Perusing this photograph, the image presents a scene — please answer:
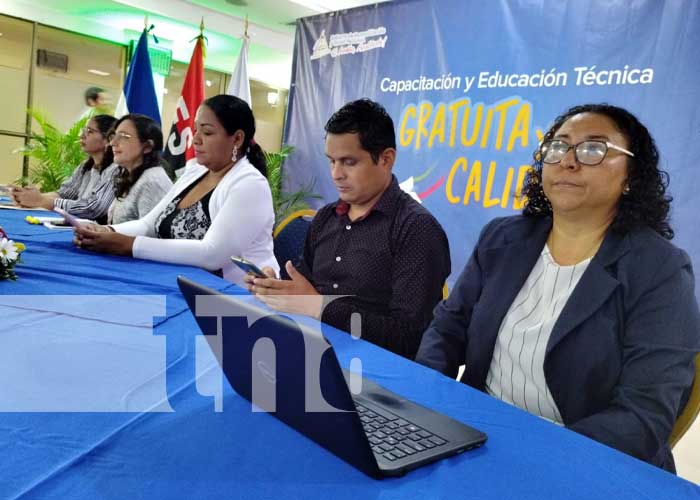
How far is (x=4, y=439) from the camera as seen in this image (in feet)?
2.15

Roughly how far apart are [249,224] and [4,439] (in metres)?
1.44

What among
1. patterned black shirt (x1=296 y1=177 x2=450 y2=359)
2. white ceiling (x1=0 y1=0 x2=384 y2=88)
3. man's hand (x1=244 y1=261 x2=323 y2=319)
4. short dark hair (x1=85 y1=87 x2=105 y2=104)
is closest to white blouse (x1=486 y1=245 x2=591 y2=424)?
patterned black shirt (x1=296 y1=177 x2=450 y2=359)

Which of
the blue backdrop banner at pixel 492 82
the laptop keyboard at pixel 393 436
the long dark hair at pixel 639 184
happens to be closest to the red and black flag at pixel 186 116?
the blue backdrop banner at pixel 492 82

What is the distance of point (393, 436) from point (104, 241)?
59.7 inches

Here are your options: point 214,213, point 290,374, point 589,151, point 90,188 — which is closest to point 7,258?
point 214,213

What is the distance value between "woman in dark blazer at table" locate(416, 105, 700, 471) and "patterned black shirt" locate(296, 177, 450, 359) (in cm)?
11

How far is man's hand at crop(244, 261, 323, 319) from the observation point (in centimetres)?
142

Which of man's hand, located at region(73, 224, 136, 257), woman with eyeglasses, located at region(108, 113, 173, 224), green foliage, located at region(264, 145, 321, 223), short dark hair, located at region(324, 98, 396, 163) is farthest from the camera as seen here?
green foliage, located at region(264, 145, 321, 223)

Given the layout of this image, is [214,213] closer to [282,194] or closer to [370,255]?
[370,255]

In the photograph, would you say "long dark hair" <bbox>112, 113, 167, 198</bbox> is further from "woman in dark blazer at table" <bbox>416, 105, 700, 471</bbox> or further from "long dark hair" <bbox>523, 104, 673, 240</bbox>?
"long dark hair" <bbox>523, 104, 673, 240</bbox>

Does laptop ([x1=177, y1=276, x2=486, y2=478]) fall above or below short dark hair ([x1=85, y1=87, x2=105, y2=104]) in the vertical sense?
below

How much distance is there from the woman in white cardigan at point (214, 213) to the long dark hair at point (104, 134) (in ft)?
4.54

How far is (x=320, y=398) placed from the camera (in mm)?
635

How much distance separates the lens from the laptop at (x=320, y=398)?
23.7 inches
